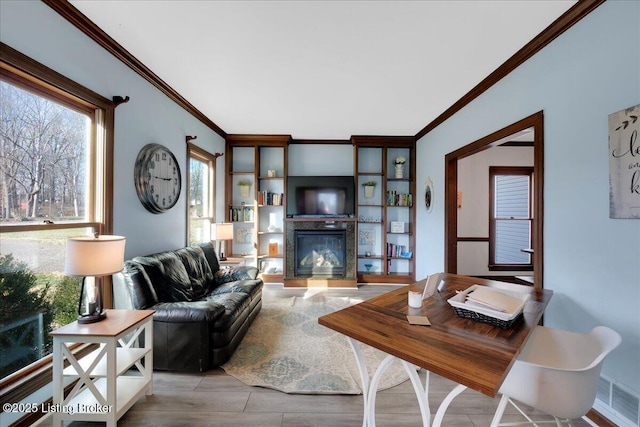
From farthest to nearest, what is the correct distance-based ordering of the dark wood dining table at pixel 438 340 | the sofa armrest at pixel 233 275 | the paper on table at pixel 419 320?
1. the sofa armrest at pixel 233 275
2. the paper on table at pixel 419 320
3. the dark wood dining table at pixel 438 340

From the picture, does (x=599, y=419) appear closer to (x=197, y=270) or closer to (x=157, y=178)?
(x=197, y=270)

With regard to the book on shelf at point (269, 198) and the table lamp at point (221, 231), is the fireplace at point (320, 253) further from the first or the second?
the table lamp at point (221, 231)

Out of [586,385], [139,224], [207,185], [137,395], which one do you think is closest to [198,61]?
[139,224]

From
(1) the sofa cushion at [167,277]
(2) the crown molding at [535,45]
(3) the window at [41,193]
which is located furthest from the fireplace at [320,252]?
(3) the window at [41,193]

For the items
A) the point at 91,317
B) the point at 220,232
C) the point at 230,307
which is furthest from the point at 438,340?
the point at 220,232

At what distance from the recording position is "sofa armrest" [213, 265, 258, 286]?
312 cm

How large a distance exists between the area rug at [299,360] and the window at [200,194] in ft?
5.44

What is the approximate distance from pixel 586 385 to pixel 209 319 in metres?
2.24

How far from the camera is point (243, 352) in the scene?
2307 mm

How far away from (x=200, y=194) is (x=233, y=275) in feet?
4.83

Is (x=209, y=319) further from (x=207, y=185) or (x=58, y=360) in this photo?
(x=207, y=185)

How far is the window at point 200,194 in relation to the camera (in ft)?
11.5

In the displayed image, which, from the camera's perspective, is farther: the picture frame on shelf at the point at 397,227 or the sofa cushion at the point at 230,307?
the picture frame on shelf at the point at 397,227

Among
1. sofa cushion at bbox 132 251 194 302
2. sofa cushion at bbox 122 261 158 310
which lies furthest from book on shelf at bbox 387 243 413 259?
sofa cushion at bbox 122 261 158 310
